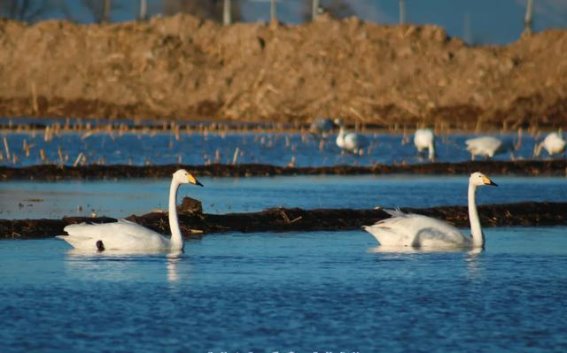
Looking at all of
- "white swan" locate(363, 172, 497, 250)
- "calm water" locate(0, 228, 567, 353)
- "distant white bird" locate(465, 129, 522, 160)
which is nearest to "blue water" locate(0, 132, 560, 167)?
"distant white bird" locate(465, 129, 522, 160)

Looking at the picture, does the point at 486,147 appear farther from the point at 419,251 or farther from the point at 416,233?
the point at 419,251

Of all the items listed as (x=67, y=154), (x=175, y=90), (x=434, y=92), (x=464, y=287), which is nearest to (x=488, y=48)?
(x=434, y=92)

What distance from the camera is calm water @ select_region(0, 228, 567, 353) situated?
49.6ft

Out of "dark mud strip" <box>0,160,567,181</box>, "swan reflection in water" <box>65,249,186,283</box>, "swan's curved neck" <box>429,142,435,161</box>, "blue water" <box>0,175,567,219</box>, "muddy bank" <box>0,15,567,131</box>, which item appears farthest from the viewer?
"muddy bank" <box>0,15,567,131</box>

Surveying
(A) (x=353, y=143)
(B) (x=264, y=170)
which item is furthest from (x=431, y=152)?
(B) (x=264, y=170)

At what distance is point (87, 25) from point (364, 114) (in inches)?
1058

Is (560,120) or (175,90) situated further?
(175,90)

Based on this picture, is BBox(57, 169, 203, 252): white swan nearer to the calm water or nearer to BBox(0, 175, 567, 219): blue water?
the calm water

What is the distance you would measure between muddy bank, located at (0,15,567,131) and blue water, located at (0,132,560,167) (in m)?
22.8

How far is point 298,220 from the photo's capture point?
26.7 m

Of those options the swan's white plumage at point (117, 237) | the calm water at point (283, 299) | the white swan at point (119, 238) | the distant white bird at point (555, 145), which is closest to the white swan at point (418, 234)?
the calm water at point (283, 299)

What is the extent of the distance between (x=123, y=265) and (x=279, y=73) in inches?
3122

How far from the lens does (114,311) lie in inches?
661

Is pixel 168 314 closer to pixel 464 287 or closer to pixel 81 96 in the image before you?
pixel 464 287
